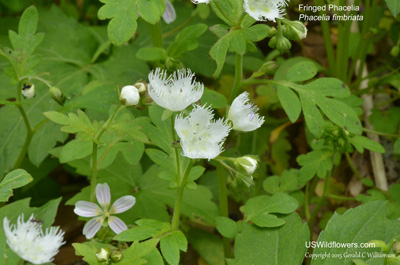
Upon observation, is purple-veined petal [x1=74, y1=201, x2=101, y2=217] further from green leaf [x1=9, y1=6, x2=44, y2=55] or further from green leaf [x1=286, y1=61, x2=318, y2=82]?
green leaf [x1=286, y1=61, x2=318, y2=82]

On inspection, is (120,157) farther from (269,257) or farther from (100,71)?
(269,257)

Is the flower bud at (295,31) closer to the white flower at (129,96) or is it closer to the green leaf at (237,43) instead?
the green leaf at (237,43)

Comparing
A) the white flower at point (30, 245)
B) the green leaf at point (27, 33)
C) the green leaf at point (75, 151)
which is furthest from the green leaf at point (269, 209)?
the green leaf at point (27, 33)

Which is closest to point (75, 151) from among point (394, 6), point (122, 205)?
point (122, 205)

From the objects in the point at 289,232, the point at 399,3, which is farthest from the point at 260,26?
the point at 289,232

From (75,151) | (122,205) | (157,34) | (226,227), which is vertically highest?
(157,34)

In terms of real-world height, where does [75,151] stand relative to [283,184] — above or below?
above

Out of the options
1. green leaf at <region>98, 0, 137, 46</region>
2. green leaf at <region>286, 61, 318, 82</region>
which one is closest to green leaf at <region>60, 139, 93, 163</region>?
green leaf at <region>98, 0, 137, 46</region>

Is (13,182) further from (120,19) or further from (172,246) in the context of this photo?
(120,19)
